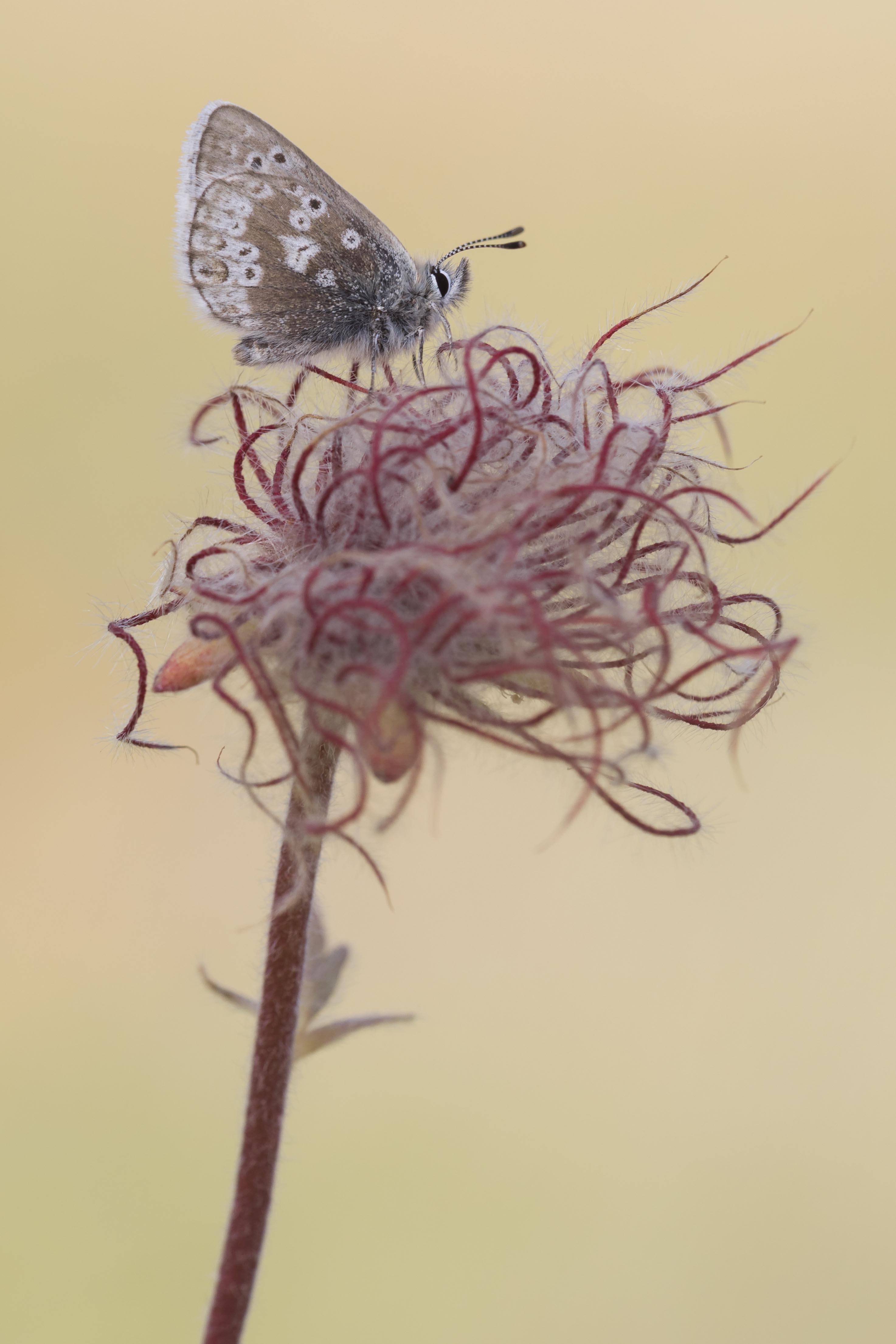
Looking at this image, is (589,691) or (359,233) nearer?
(589,691)

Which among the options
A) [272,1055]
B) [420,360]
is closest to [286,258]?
[420,360]

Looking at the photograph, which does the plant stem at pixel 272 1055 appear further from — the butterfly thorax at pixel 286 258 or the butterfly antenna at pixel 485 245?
the butterfly antenna at pixel 485 245

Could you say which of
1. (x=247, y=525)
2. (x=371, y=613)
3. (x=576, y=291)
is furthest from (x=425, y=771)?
(x=576, y=291)

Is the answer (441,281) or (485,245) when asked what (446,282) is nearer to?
(441,281)

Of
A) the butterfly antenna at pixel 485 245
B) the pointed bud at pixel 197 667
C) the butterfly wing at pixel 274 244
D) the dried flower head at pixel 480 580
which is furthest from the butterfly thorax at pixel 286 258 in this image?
the pointed bud at pixel 197 667

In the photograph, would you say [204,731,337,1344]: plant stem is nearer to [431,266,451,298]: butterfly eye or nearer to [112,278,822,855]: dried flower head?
[112,278,822,855]: dried flower head

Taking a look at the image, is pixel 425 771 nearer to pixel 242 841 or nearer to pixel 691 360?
pixel 691 360
